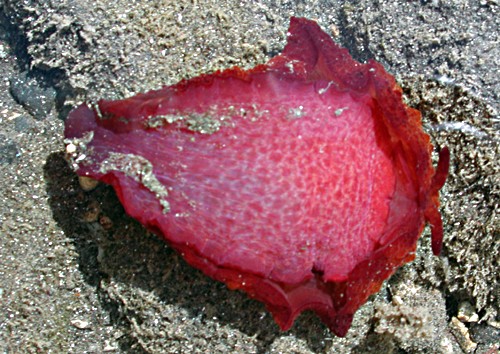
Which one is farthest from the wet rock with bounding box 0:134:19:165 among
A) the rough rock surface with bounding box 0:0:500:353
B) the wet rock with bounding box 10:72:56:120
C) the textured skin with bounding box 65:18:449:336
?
the textured skin with bounding box 65:18:449:336

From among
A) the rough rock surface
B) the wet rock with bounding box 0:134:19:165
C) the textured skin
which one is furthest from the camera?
the wet rock with bounding box 0:134:19:165

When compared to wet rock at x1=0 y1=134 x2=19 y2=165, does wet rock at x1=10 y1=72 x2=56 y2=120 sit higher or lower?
higher

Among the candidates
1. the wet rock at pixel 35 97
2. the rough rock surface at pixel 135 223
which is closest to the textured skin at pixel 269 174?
the rough rock surface at pixel 135 223

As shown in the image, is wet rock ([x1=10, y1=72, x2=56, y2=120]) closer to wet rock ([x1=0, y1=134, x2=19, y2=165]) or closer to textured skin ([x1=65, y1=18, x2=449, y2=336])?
wet rock ([x1=0, y1=134, x2=19, y2=165])

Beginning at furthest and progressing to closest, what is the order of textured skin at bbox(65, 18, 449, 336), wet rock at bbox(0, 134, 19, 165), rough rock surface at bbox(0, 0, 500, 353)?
wet rock at bbox(0, 134, 19, 165), rough rock surface at bbox(0, 0, 500, 353), textured skin at bbox(65, 18, 449, 336)

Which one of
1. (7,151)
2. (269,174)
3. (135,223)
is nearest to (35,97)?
(7,151)

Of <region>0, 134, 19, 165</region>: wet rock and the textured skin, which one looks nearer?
the textured skin

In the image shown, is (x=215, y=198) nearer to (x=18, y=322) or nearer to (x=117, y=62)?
(x=117, y=62)

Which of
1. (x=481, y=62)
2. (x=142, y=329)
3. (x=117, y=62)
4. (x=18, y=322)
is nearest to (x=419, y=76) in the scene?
(x=481, y=62)

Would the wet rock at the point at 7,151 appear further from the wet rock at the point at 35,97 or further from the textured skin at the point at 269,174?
the textured skin at the point at 269,174
